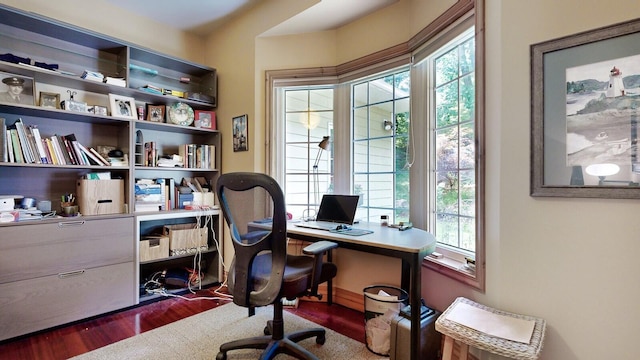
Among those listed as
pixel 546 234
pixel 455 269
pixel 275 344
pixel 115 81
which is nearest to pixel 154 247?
pixel 115 81

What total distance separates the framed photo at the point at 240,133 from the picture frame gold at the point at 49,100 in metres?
1.38

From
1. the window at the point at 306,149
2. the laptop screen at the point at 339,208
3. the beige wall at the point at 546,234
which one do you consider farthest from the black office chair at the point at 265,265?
the window at the point at 306,149

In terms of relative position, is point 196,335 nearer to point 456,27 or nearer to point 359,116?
point 359,116

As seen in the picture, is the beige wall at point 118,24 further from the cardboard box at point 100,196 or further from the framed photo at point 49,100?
the cardboard box at point 100,196

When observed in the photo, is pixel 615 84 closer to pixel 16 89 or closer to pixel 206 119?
pixel 206 119

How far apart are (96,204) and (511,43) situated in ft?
10.0

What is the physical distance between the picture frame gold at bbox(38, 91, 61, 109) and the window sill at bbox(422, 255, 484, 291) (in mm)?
3006

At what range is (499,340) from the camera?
1180mm

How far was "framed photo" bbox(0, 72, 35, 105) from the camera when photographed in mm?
2059

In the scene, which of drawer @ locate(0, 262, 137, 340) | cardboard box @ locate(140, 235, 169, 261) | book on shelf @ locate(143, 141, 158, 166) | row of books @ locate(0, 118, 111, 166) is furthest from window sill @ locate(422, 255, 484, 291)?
row of books @ locate(0, 118, 111, 166)

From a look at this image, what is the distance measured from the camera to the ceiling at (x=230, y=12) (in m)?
2.36

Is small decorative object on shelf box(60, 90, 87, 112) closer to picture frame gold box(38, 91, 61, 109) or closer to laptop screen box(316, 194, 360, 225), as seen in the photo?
picture frame gold box(38, 91, 61, 109)

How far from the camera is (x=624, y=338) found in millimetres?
1204

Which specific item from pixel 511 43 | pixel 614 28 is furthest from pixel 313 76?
pixel 614 28
